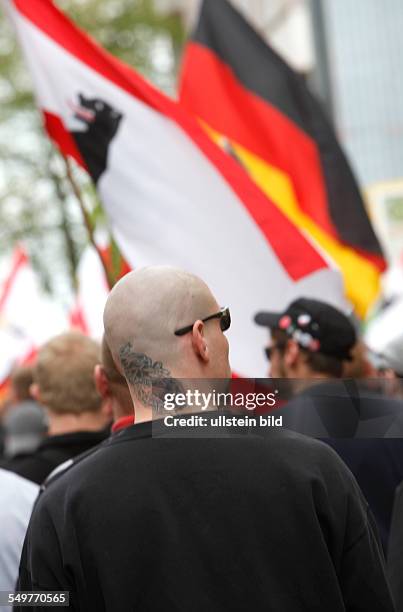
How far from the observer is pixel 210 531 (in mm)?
2340

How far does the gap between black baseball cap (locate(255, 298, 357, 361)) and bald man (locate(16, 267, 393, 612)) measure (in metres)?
1.75

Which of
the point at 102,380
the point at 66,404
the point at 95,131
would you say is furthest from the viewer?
the point at 95,131

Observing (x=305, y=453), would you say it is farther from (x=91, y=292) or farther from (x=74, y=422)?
(x=91, y=292)

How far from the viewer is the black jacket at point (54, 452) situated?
4230 mm

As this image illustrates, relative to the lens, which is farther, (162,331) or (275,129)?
(275,129)

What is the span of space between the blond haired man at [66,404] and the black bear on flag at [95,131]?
1.26 m

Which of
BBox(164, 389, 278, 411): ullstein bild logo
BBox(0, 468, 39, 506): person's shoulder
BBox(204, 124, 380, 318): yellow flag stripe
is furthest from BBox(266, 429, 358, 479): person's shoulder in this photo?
BBox(204, 124, 380, 318): yellow flag stripe

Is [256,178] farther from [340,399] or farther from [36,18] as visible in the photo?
[340,399]

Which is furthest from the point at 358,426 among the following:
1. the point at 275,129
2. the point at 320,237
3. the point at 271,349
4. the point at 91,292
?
the point at 91,292

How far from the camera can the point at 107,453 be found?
95.2 inches

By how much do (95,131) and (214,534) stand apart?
11.0 ft

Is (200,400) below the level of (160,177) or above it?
below

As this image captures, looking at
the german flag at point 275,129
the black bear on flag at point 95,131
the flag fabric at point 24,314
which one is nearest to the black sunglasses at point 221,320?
the black bear on flag at point 95,131

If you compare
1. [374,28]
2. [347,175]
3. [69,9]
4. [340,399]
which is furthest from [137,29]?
[340,399]
